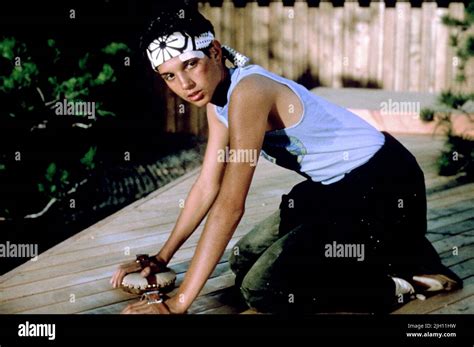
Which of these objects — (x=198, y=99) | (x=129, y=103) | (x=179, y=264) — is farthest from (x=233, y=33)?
(x=198, y=99)

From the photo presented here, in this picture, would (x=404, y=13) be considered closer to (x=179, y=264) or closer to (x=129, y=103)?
(x=129, y=103)

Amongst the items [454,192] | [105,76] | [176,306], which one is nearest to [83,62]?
[105,76]

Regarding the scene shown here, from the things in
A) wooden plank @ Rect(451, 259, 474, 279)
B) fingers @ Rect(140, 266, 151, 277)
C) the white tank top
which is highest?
the white tank top

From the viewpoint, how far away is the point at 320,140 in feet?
8.70

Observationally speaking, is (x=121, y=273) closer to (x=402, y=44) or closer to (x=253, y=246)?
(x=253, y=246)

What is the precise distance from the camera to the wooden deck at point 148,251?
2.81m

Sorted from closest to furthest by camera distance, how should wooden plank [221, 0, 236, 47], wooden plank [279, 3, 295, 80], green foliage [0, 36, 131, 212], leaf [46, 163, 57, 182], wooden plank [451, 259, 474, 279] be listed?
wooden plank [451, 259, 474, 279], green foliage [0, 36, 131, 212], leaf [46, 163, 57, 182], wooden plank [279, 3, 295, 80], wooden plank [221, 0, 236, 47]

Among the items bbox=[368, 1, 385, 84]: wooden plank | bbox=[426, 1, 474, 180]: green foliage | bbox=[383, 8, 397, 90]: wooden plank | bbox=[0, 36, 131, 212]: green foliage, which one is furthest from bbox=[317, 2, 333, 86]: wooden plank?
bbox=[426, 1, 474, 180]: green foliage

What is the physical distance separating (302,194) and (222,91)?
21.3 inches

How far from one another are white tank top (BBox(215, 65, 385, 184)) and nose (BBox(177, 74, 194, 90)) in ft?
0.47

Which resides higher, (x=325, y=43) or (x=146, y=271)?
(x=325, y=43)

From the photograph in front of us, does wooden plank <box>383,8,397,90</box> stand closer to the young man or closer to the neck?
the young man

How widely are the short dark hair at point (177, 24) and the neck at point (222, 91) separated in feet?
0.38

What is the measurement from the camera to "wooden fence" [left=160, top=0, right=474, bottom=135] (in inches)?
308
